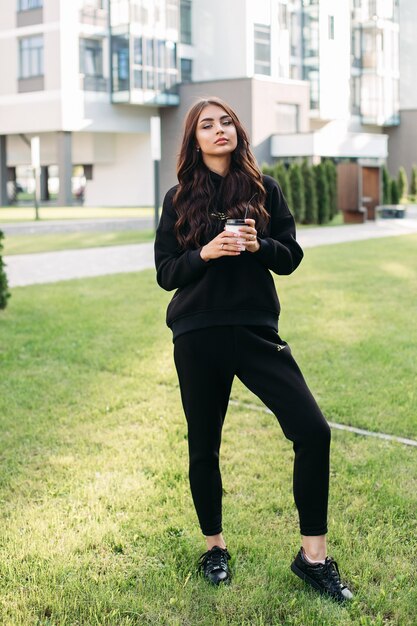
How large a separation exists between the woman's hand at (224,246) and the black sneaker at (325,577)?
1169 mm

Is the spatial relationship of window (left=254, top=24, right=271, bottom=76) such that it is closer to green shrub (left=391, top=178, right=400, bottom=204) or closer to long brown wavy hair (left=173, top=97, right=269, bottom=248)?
green shrub (left=391, top=178, right=400, bottom=204)

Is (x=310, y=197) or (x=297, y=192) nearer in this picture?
(x=297, y=192)

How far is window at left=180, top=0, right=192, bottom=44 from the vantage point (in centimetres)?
4331

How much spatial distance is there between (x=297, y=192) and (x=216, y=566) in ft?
72.7

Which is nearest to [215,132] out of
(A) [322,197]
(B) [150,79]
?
(A) [322,197]

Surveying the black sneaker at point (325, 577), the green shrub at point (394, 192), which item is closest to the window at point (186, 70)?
the green shrub at point (394, 192)

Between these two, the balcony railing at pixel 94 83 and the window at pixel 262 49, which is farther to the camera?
the window at pixel 262 49

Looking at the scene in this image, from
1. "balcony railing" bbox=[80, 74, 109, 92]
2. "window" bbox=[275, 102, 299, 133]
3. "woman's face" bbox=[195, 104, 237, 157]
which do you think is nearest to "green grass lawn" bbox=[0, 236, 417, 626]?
"woman's face" bbox=[195, 104, 237, 157]

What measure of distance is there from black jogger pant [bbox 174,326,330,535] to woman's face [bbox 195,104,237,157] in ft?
2.19

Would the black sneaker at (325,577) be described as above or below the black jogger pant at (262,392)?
below

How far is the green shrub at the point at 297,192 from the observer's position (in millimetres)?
24938

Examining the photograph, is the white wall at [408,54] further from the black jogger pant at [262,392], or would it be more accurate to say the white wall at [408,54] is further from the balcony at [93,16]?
the black jogger pant at [262,392]

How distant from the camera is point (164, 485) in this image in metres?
4.49

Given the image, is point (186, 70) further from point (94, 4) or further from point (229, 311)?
point (229, 311)
